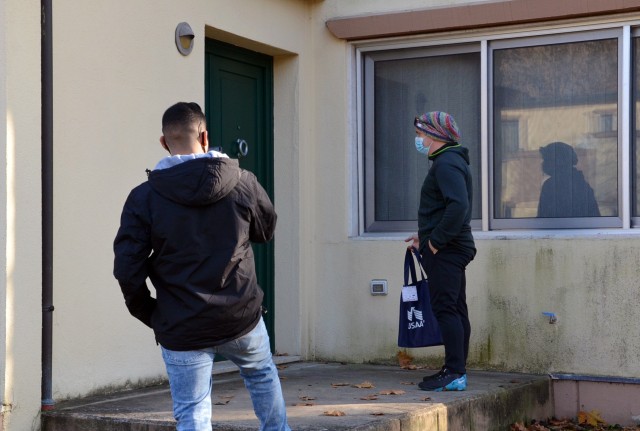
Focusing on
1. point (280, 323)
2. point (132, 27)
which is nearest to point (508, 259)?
point (280, 323)

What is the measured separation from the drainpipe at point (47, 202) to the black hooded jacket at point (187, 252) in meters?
2.04

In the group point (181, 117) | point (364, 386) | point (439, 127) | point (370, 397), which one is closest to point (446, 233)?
point (439, 127)

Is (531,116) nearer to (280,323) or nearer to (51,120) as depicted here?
(280,323)

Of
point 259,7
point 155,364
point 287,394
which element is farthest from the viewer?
point 259,7

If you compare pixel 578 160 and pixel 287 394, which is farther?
pixel 578 160

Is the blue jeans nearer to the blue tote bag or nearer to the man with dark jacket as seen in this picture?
the man with dark jacket

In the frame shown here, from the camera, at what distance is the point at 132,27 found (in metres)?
6.81

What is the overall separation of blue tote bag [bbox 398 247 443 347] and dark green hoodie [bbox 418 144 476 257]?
297 mm

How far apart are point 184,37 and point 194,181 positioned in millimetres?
3456

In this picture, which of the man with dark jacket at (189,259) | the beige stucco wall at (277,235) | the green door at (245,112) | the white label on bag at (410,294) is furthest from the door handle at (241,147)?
the man with dark jacket at (189,259)

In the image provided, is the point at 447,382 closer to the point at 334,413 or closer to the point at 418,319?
the point at 418,319

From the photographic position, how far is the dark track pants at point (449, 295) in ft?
21.4

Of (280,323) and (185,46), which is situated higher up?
(185,46)

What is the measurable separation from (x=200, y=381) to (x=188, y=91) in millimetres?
3578
